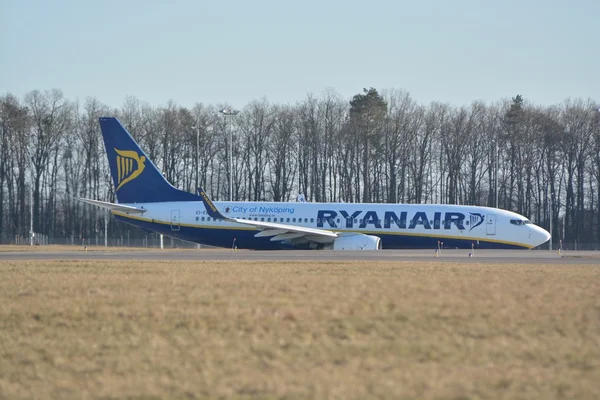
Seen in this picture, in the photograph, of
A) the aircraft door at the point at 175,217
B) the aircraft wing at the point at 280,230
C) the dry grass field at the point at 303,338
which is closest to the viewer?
the dry grass field at the point at 303,338

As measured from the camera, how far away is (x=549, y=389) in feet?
34.9

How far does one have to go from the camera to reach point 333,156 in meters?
84.2

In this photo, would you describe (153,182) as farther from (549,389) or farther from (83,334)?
(549,389)

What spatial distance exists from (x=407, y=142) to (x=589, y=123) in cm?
1640

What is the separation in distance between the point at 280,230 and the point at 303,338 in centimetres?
3017

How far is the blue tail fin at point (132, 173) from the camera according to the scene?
46.9 m

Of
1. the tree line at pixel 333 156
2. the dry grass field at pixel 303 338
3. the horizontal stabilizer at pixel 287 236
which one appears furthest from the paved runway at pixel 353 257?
the tree line at pixel 333 156

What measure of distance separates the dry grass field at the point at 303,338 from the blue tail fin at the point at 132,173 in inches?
1003

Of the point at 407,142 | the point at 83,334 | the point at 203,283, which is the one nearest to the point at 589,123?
the point at 407,142

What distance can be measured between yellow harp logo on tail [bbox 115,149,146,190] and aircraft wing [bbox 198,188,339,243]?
5.14 m

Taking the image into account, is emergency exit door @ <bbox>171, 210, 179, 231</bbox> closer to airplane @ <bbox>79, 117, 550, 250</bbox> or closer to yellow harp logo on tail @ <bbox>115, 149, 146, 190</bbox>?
airplane @ <bbox>79, 117, 550, 250</bbox>

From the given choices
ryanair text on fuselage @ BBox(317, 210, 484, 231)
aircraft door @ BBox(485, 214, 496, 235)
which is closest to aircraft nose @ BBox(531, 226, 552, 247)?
aircraft door @ BBox(485, 214, 496, 235)

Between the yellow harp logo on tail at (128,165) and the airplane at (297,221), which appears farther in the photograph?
the yellow harp logo on tail at (128,165)

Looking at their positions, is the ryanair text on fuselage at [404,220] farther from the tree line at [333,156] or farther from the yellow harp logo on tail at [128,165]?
the tree line at [333,156]
